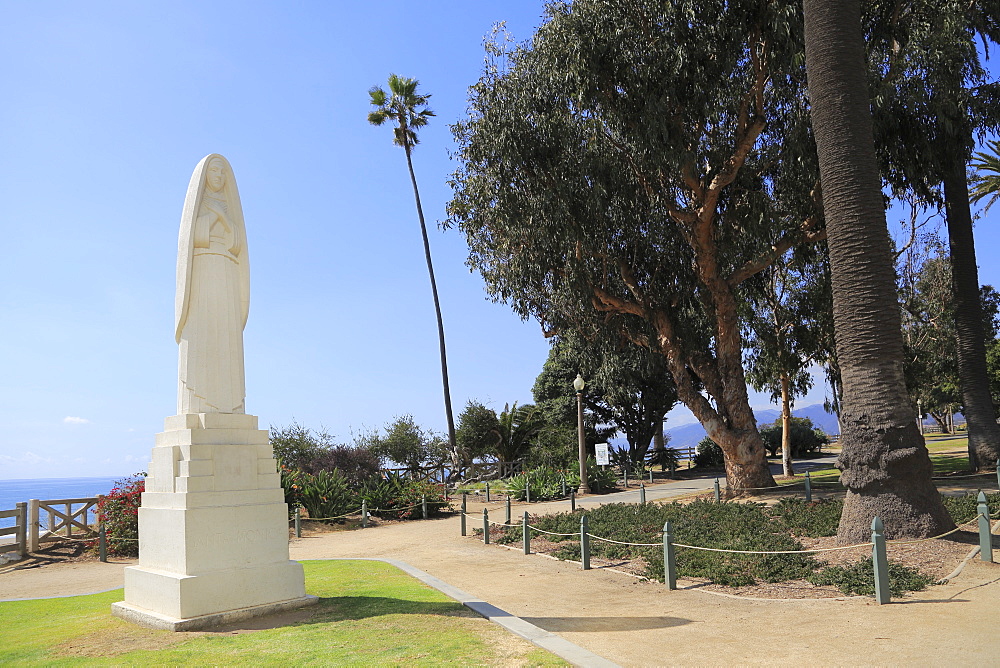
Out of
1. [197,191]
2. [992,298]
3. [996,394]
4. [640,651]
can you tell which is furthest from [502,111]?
[996,394]

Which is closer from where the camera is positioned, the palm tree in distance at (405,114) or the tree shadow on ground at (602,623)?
the tree shadow on ground at (602,623)

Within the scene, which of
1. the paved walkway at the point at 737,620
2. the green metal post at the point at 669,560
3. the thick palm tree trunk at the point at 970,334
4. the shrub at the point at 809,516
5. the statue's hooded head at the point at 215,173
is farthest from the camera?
the thick palm tree trunk at the point at 970,334

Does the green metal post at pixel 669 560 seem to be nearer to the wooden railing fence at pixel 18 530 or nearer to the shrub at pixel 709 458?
the wooden railing fence at pixel 18 530

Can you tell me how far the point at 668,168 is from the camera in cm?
1781

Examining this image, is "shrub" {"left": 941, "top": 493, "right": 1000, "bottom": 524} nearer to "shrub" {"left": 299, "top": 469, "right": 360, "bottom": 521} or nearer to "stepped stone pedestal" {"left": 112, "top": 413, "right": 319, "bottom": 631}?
"stepped stone pedestal" {"left": 112, "top": 413, "right": 319, "bottom": 631}

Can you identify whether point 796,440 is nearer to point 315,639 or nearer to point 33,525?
point 33,525

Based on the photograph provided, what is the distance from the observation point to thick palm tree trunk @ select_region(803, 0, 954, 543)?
36.5 ft

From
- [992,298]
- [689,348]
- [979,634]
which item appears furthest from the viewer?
[992,298]

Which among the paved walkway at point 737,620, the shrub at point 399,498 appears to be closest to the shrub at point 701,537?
the paved walkway at point 737,620

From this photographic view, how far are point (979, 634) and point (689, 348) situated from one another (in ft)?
47.6

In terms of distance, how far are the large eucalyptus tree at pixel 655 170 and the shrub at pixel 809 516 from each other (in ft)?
11.8

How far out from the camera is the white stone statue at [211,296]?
30.8 ft

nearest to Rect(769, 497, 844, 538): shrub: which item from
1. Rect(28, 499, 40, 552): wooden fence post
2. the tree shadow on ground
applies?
the tree shadow on ground

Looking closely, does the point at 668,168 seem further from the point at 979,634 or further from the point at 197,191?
the point at 979,634
